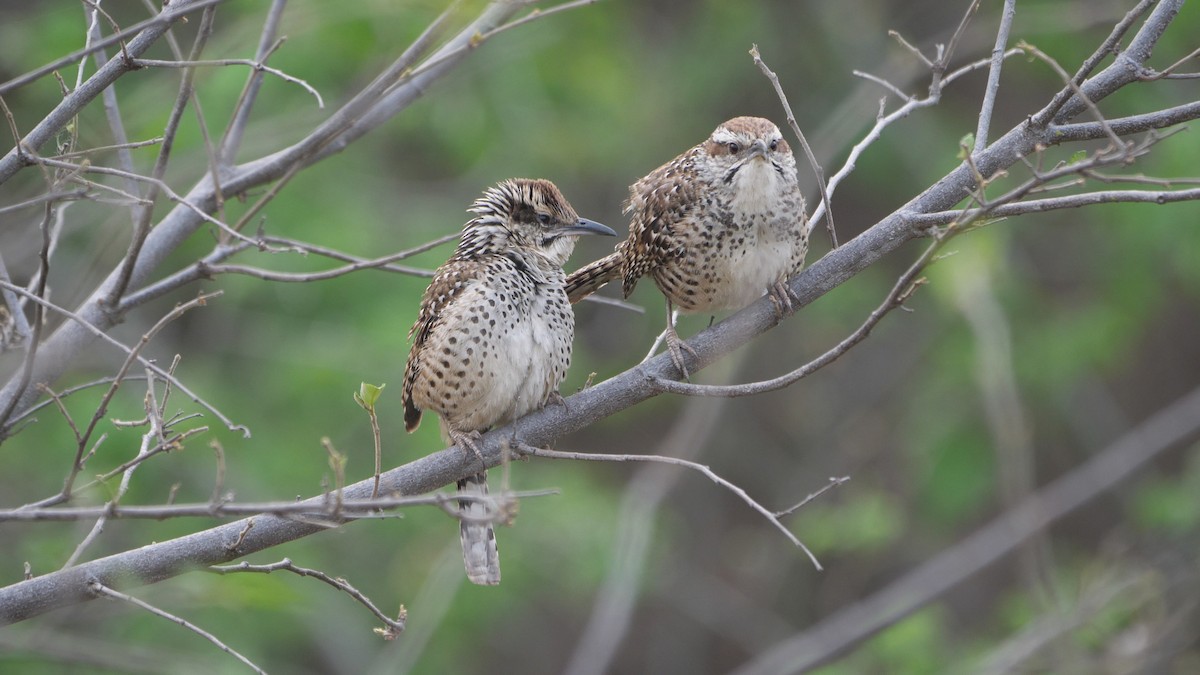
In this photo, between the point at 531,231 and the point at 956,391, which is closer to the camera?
the point at 531,231

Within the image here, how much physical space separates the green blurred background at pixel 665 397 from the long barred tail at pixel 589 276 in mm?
1104

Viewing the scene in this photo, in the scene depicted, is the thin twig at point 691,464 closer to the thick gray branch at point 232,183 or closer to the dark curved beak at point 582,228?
the thick gray branch at point 232,183

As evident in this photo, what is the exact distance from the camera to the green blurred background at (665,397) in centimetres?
656

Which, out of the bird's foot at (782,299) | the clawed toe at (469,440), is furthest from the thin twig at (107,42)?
the bird's foot at (782,299)

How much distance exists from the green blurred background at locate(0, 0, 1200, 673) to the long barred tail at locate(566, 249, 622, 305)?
110 centimetres

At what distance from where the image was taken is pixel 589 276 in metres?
4.63

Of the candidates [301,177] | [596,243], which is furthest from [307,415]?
[596,243]

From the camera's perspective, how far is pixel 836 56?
30.9 feet

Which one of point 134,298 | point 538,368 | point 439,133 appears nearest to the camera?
point 134,298

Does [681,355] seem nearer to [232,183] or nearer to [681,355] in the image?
[681,355]

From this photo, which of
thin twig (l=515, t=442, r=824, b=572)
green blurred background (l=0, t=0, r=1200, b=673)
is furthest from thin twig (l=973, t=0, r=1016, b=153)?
green blurred background (l=0, t=0, r=1200, b=673)

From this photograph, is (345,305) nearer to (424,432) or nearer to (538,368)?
(424,432)

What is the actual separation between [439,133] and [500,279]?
3812 mm

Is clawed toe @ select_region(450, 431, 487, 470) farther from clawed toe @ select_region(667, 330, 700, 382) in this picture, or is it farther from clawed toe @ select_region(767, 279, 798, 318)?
clawed toe @ select_region(767, 279, 798, 318)
